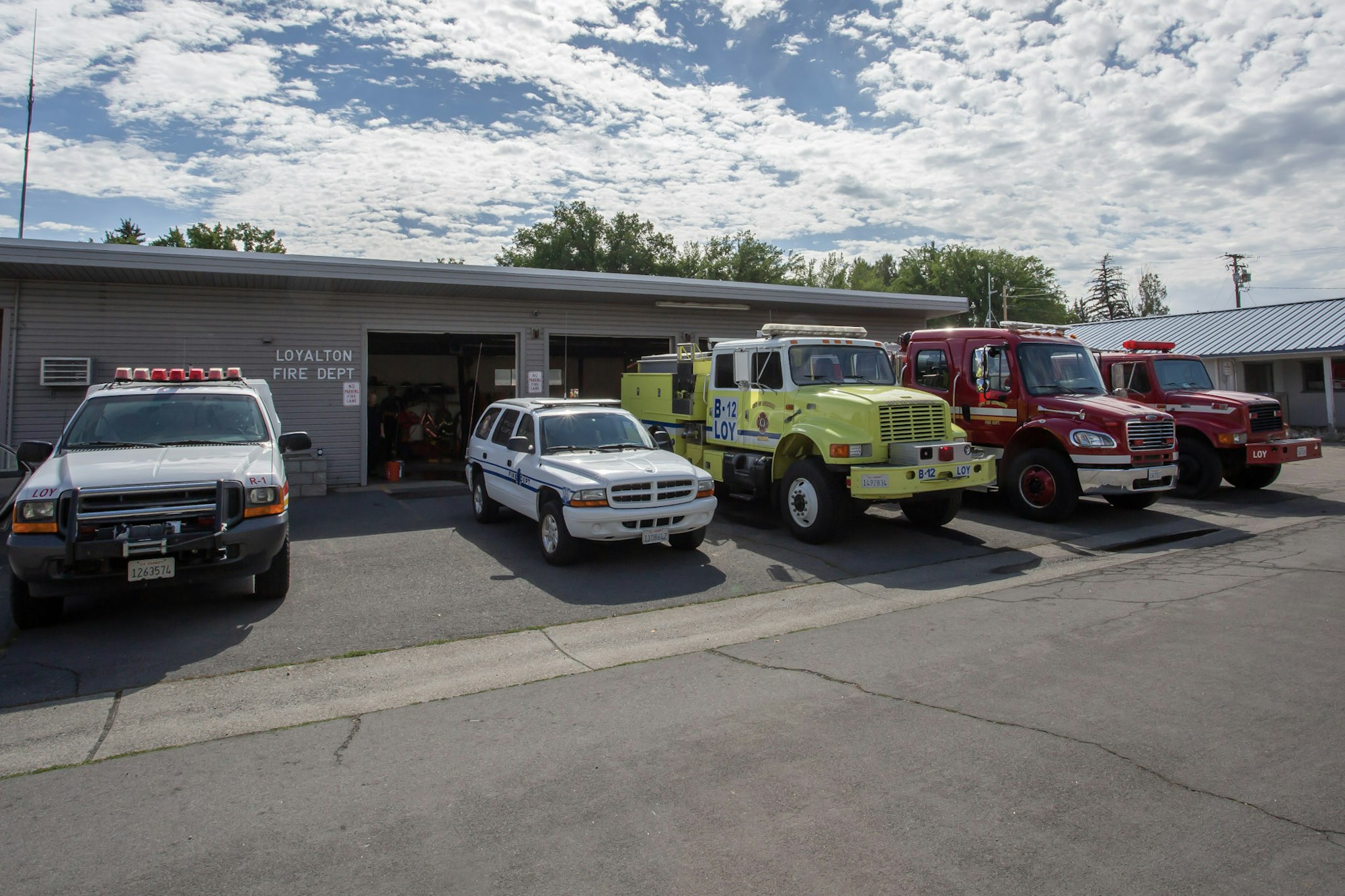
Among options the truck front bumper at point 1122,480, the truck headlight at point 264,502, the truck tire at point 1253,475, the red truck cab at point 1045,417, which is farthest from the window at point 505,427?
the truck tire at point 1253,475

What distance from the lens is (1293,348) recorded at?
88.2ft

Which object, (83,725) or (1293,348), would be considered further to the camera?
(1293,348)

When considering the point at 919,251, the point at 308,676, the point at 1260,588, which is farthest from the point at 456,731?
the point at 919,251

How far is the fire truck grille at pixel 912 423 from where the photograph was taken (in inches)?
384

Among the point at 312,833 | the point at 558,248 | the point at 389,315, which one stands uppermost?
the point at 558,248

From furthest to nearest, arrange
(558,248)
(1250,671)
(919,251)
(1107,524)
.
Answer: (919,251)
(558,248)
(1107,524)
(1250,671)

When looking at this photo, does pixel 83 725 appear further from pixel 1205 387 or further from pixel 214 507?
pixel 1205 387

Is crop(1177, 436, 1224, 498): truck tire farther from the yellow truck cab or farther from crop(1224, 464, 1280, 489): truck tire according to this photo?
the yellow truck cab

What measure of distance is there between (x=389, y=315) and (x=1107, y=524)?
509 inches

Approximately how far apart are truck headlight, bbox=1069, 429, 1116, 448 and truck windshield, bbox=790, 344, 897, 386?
2.58 meters

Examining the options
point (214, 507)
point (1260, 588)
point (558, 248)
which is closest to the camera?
point (214, 507)

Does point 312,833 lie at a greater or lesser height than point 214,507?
lesser

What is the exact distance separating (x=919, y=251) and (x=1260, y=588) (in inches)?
2482

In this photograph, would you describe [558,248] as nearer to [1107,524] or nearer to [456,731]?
[1107,524]
